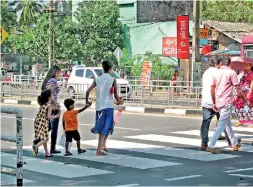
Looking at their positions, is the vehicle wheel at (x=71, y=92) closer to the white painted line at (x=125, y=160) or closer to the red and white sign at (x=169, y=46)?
the red and white sign at (x=169, y=46)

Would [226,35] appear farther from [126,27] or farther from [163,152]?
[163,152]

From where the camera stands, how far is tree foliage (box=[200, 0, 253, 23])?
5406 centimetres

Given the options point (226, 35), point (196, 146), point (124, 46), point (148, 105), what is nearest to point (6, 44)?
point (124, 46)

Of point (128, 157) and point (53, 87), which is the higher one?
point (53, 87)

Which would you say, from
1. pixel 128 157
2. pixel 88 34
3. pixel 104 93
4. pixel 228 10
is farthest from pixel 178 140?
pixel 228 10

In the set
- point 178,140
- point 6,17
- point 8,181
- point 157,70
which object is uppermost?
point 6,17

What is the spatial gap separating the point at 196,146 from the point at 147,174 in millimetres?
3390

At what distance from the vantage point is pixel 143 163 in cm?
1050

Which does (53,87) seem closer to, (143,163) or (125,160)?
(125,160)

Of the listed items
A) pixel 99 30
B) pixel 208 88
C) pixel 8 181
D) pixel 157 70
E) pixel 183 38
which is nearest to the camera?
pixel 8 181

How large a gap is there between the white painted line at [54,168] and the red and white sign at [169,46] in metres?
31.4

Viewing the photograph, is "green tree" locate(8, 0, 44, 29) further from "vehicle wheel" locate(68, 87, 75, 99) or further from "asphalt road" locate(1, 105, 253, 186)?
"asphalt road" locate(1, 105, 253, 186)

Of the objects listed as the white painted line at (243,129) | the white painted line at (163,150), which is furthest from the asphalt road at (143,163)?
the white painted line at (243,129)

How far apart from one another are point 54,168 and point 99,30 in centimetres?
3949
